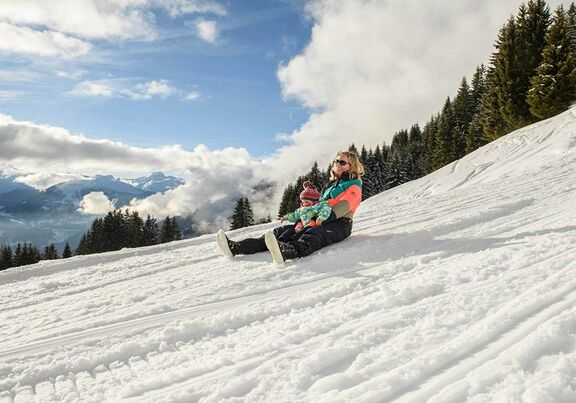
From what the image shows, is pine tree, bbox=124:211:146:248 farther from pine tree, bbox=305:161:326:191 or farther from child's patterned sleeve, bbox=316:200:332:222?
child's patterned sleeve, bbox=316:200:332:222

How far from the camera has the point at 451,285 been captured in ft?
12.2

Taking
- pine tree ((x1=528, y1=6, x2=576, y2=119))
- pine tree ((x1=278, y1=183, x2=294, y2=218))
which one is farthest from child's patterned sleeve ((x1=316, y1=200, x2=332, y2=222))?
pine tree ((x1=278, y1=183, x2=294, y2=218))

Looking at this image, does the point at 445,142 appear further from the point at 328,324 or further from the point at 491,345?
the point at 491,345

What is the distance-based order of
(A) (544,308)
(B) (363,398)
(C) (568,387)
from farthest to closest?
(A) (544,308)
(B) (363,398)
(C) (568,387)

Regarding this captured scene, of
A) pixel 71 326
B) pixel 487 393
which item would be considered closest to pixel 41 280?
pixel 71 326

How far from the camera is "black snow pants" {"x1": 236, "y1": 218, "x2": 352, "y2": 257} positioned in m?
5.62

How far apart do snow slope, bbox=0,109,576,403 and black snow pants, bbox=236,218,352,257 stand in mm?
147

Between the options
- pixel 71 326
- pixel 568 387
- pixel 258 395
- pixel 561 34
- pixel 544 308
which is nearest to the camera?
pixel 568 387

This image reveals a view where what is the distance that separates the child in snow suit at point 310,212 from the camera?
597cm

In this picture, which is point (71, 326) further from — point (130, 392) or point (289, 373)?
point (289, 373)

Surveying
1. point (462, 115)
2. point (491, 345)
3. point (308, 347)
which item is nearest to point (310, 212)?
point (308, 347)

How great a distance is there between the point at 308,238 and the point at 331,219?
1.81 feet

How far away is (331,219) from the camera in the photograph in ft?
19.7

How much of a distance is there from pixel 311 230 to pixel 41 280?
4.36 metres
